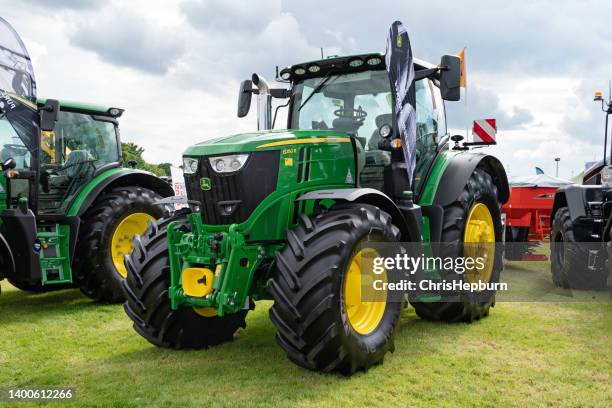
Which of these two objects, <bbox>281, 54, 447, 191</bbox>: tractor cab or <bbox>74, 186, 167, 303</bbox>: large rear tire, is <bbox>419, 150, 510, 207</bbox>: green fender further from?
<bbox>74, 186, 167, 303</bbox>: large rear tire

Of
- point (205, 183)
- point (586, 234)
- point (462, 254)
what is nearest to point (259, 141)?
point (205, 183)

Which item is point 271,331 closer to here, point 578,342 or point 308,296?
point 308,296

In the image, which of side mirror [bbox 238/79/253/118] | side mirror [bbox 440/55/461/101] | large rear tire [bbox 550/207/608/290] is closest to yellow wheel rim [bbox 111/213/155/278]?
side mirror [bbox 238/79/253/118]

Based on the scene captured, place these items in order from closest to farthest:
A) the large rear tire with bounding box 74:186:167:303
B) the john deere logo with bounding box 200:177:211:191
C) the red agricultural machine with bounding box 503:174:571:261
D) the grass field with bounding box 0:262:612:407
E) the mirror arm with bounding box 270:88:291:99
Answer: the grass field with bounding box 0:262:612:407
the john deere logo with bounding box 200:177:211:191
the mirror arm with bounding box 270:88:291:99
the large rear tire with bounding box 74:186:167:303
the red agricultural machine with bounding box 503:174:571:261

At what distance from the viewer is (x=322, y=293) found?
3.97m

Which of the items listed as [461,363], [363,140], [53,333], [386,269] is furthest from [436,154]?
[53,333]

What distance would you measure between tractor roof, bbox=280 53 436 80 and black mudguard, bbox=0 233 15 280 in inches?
133

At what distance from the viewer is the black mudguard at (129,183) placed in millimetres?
7516

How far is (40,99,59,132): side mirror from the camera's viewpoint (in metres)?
6.52

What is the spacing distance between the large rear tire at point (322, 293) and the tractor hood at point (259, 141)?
0.63 m

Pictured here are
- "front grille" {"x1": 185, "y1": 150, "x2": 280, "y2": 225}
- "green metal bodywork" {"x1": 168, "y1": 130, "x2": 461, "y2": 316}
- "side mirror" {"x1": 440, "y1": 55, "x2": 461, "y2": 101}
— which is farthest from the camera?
"side mirror" {"x1": 440, "y1": 55, "x2": 461, "y2": 101}

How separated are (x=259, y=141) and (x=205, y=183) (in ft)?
1.70

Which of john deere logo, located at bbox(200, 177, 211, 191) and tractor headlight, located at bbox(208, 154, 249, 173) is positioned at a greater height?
tractor headlight, located at bbox(208, 154, 249, 173)

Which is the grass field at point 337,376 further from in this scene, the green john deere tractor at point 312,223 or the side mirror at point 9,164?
the side mirror at point 9,164
